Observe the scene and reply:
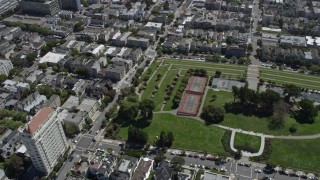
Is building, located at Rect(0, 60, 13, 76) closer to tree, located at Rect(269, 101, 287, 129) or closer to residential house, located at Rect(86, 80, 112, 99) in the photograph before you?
residential house, located at Rect(86, 80, 112, 99)

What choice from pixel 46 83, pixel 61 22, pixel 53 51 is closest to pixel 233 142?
pixel 46 83

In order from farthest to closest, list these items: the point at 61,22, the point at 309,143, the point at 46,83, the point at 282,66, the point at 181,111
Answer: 1. the point at 61,22
2. the point at 282,66
3. the point at 46,83
4. the point at 181,111
5. the point at 309,143

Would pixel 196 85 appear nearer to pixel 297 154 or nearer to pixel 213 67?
pixel 213 67

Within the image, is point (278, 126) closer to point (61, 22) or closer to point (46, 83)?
point (46, 83)

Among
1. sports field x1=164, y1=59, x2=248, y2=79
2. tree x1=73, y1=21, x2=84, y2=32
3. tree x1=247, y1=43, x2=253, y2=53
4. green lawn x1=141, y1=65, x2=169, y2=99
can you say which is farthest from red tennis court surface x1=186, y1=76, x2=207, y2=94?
tree x1=73, y1=21, x2=84, y2=32

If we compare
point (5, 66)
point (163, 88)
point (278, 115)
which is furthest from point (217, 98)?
point (5, 66)
